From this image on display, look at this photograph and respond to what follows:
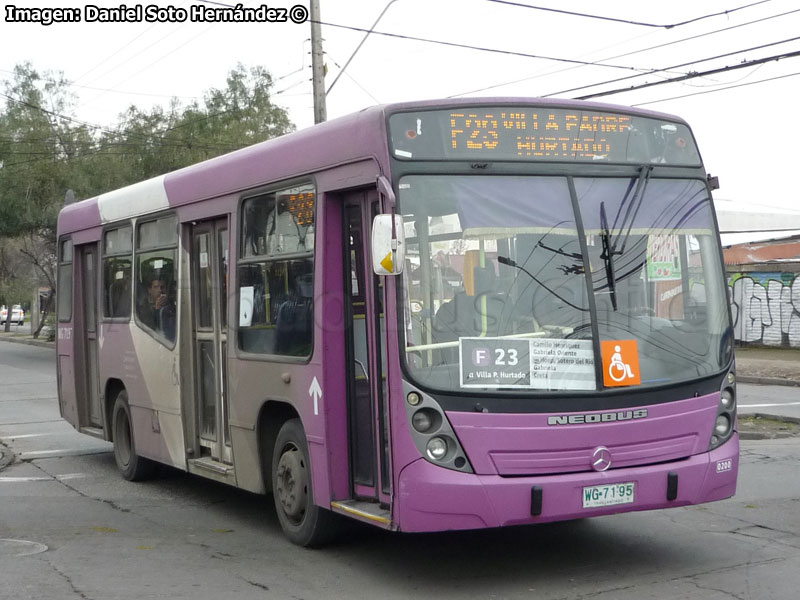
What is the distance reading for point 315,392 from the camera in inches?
286

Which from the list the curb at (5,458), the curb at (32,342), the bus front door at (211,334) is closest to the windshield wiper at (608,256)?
the bus front door at (211,334)

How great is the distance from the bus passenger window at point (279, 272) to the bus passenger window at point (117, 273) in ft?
9.78

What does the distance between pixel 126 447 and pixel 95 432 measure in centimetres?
111

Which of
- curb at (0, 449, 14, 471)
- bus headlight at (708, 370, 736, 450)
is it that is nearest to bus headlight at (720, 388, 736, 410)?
bus headlight at (708, 370, 736, 450)

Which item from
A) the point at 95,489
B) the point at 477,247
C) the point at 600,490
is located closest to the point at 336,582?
the point at 600,490

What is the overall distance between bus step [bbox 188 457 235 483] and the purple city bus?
66cm

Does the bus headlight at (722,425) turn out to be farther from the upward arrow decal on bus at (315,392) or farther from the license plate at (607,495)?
the upward arrow decal on bus at (315,392)

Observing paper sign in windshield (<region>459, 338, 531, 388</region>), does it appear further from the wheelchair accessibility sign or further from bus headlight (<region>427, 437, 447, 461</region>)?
the wheelchair accessibility sign

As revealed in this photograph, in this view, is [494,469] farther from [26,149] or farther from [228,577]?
[26,149]

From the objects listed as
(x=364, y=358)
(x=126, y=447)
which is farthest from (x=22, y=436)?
(x=364, y=358)

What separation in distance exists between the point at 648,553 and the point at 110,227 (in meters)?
6.73

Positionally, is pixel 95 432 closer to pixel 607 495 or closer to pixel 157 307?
pixel 157 307

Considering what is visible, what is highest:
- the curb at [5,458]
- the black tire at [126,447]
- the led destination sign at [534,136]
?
the led destination sign at [534,136]

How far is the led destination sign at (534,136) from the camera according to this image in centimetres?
663
